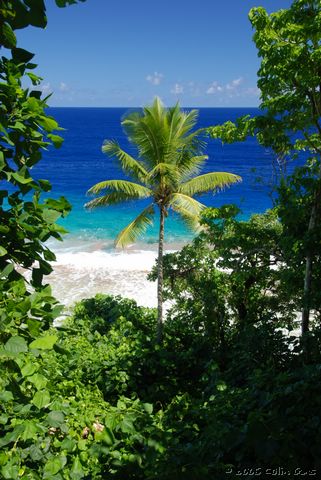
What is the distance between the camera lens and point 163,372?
9.98 m

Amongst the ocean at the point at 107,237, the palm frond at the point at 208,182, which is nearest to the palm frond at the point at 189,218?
the palm frond at the point at 208,182

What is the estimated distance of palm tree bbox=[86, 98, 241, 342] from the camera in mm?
10852

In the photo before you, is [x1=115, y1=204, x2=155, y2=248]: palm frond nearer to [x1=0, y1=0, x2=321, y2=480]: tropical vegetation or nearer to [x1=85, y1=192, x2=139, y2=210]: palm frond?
[x1=85, y1=192, x2=139, y2=210]: palm frond

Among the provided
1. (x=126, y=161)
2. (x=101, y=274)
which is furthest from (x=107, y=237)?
(x=126, y=161)

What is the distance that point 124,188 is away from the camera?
36.1 ft

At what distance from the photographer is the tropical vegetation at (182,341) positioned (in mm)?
1836

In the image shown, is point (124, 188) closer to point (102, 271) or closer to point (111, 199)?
point (111, 199)

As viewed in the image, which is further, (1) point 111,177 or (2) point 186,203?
(1) point 111,177

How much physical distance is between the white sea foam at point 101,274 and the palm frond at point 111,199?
859 cm

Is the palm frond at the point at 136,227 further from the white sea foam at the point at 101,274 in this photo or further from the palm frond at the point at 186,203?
the white sea foam at the point at 101,274

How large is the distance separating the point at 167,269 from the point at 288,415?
9.80 metres

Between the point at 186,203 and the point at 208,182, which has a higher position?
the point at 208,182

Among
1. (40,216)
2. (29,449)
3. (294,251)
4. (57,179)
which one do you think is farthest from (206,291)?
(57,179)

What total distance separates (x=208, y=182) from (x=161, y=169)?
137cm
